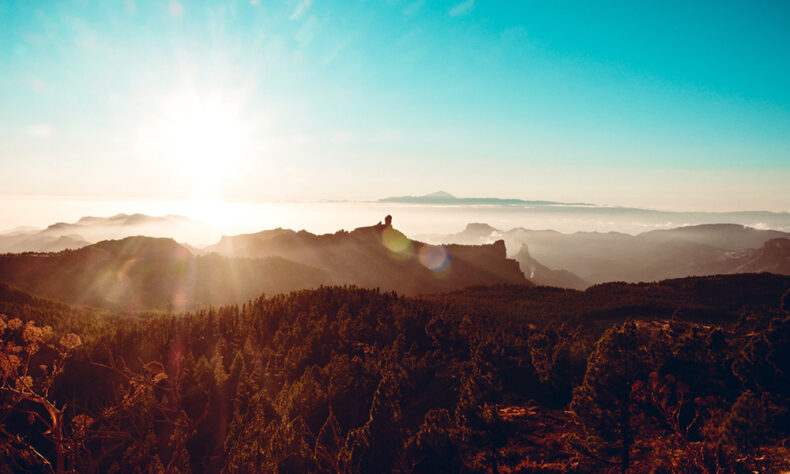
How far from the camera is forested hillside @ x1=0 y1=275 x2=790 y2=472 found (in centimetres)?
1308

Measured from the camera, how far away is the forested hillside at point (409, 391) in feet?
42.9

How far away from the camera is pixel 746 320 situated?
125 ft

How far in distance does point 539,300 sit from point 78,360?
150 metres

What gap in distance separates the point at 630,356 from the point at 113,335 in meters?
136

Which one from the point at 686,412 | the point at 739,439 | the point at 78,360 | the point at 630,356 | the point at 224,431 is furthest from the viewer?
the point at 78,360

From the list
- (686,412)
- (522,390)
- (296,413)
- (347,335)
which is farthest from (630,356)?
(347,335)

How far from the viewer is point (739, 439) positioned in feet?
68.4

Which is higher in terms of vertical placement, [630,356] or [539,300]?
[630,356]

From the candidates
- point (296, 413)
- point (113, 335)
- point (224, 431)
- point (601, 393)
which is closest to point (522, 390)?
point (601, 393)

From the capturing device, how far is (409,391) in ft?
176

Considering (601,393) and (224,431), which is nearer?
(601,393)

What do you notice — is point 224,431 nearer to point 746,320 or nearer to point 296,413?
point 296,413

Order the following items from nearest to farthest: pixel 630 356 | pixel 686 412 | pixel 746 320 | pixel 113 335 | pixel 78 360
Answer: pixel 630 356
pixel 686 412
pixel 746 320
pixel 78 360
pixel 113 335

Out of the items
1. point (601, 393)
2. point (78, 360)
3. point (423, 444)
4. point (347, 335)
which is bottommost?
point (78, 360)
